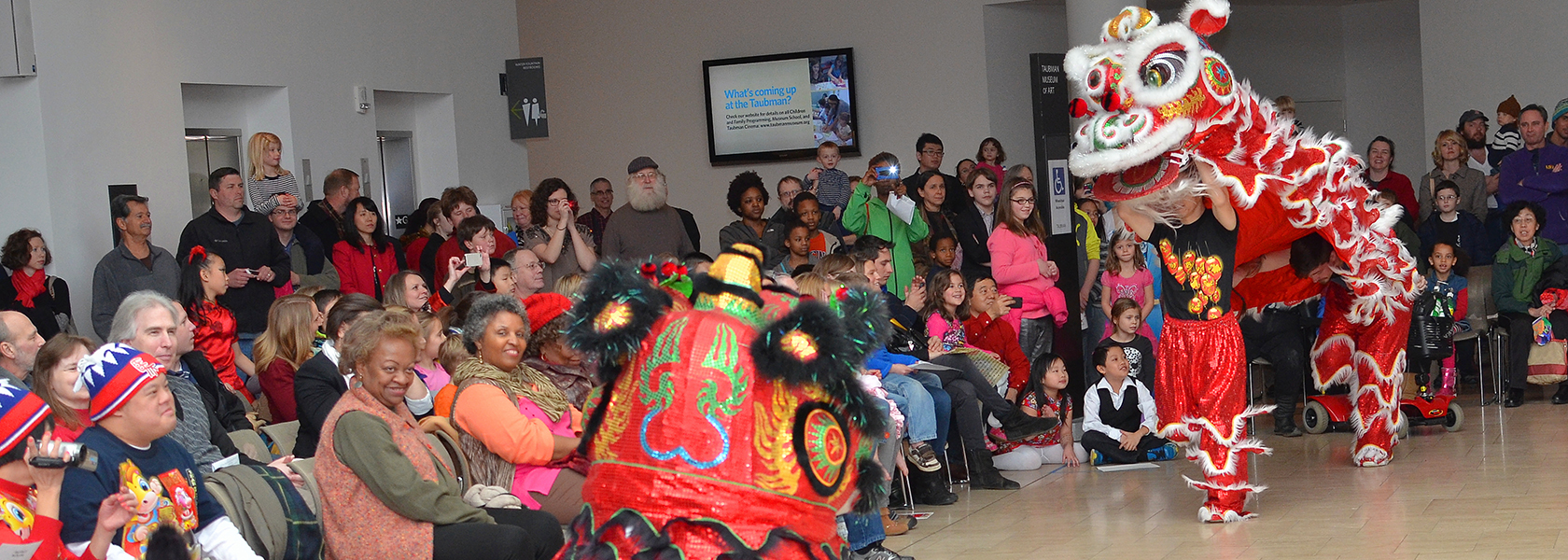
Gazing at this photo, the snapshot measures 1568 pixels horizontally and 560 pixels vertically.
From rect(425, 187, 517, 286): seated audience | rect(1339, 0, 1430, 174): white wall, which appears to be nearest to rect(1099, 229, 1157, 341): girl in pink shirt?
rect(425, 187, 517, 286): seated audience

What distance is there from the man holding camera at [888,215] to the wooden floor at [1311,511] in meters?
1.75

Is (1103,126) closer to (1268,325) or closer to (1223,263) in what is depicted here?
(1223,263)

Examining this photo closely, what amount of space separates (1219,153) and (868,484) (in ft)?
10.1

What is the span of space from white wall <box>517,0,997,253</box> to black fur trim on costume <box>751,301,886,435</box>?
10.1 metres

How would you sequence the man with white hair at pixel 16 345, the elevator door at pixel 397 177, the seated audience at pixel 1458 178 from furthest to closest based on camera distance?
the elevator door at pixel 397 177
the seated audience at pixel 1458 178
the man with white hair at pixel 16 345

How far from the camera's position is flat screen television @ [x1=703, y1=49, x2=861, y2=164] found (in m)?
13.5

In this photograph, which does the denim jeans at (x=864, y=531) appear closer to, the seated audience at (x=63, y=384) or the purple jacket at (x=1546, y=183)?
the seated audience at (x=63, y=384)

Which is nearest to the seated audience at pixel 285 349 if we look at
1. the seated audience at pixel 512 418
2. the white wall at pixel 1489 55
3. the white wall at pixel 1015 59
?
the seated audience at pixel 512 418

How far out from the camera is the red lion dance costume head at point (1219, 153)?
18.0ft

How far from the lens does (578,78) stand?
14.6 m

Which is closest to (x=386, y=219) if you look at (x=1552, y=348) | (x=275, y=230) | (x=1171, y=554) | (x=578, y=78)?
(x=275, y=230)

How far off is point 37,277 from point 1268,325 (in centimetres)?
638

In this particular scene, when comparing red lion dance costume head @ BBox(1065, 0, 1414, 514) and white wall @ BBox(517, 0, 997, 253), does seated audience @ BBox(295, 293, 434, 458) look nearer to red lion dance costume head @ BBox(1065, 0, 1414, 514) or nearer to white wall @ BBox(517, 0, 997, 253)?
red lion dance costume head @ BBox(1065, 0, 1414, 514)

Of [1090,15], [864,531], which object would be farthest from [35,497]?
[1090,15]
